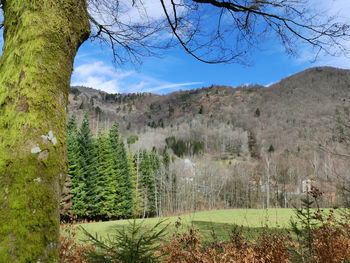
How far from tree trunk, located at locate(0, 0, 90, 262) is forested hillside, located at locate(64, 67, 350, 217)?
3811mm

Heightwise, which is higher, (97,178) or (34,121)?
(34,121)

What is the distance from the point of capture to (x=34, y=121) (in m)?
1.55

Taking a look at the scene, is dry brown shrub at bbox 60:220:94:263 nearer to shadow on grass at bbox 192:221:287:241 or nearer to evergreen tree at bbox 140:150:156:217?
shadow on grass at bbox 192:221:287:241

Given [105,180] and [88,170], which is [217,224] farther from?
[105,180]

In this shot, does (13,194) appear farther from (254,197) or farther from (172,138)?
(172,138)

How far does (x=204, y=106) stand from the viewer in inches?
7495

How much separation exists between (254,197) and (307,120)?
92.7m

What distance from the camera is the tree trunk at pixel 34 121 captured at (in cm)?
135

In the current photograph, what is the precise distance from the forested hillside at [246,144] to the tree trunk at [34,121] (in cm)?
381

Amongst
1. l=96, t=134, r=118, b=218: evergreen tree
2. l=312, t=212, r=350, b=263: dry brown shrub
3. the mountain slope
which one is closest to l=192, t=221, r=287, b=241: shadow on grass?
l=312, t=212, r=350, b=263: dry brown shrub

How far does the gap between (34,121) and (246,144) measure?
11213cm

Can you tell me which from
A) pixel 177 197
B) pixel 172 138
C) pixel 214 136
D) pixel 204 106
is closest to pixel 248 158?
pixel 214 136

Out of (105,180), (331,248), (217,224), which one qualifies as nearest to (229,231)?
(331,248)

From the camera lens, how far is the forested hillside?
12.0 metres
